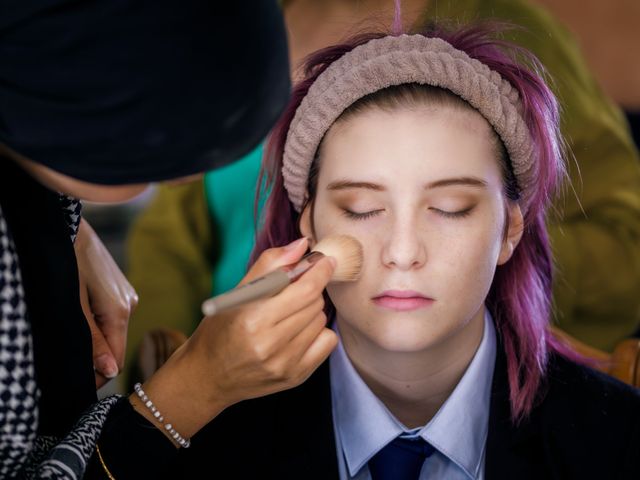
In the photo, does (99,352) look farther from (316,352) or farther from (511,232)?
(511,232)

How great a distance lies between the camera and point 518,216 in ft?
3.99

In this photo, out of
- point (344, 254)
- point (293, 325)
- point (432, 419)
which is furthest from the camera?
point (432, 419)

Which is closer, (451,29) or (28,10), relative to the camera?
(28,10)

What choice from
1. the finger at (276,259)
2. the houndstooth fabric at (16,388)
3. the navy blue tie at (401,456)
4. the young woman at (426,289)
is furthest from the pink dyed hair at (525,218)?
the houndstooth fabric at (16,388)

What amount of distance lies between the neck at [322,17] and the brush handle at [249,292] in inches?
25.1

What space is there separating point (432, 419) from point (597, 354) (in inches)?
14.2

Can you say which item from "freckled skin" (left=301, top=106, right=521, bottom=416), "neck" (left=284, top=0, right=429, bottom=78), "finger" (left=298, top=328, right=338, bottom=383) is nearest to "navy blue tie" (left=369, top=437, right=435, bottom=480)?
"freckled skin" (left=301, top=106, right=521, bottom=416)

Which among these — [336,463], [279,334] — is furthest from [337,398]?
[279,334]

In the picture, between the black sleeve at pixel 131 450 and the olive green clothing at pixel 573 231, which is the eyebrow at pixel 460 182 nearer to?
the black sleeve at pixel 131 450

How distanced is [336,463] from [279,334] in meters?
0.27

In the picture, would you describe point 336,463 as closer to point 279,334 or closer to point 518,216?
point 279,334

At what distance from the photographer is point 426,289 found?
109 centimetres

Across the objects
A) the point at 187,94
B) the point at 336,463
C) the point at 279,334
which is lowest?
the point at 336,463

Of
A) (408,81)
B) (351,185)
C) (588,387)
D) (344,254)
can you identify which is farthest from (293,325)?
(588,387)
